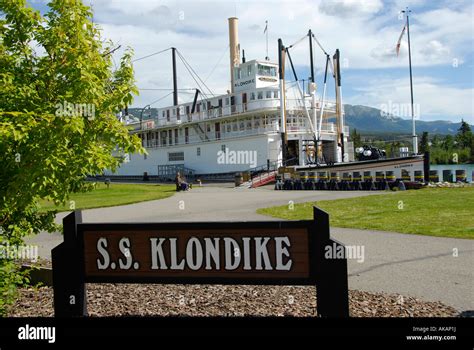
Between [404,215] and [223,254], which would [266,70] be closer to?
[404,215]

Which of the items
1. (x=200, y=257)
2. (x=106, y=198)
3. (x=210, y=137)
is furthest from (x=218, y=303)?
(x=210, y=137)

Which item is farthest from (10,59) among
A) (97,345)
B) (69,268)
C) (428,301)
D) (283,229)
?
(428,301)

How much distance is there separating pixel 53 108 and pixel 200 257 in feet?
7.15

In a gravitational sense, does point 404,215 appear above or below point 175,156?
below

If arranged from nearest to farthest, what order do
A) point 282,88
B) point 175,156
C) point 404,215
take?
point 404,215
point 282,88
point 175,156

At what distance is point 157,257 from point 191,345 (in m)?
0.91

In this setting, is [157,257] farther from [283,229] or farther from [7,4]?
[7,4]

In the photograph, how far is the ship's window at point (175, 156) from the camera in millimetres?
50734

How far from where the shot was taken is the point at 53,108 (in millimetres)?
4805

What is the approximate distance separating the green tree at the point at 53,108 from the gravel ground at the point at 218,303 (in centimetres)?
Answer: 119

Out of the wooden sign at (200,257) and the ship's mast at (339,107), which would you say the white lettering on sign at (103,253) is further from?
the ship's mast at (339,107)

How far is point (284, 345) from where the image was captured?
408 cm

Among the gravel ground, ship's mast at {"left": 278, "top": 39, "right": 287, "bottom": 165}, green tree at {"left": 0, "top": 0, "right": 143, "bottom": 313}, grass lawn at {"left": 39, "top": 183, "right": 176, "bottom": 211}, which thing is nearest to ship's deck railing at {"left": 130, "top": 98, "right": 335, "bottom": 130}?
ship's mast at {"left": 278, "top": 39, "right": 287, "bottom": 165}

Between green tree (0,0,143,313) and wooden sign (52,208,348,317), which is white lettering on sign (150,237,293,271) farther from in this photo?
green tree (0,0,143,313)
